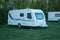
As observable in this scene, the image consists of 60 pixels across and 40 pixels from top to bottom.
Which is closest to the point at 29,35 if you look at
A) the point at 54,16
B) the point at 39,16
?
the point at 39,16

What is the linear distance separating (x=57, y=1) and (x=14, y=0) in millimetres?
9926

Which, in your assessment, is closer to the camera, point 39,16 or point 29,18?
point 39,16

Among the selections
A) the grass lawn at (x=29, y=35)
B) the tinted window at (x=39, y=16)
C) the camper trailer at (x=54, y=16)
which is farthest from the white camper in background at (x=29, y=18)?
the camper trailer at (x=54, y=16)

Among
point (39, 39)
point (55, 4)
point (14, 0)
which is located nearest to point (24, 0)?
point (14, 0)

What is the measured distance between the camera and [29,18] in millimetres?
19844

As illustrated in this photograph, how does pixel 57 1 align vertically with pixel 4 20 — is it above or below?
above

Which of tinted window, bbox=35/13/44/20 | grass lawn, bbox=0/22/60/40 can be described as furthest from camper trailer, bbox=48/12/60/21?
grass lawn, bbox=0/22/60/40

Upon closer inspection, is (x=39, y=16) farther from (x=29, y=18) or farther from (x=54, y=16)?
(x=54, y=16)

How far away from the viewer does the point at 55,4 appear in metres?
42.0

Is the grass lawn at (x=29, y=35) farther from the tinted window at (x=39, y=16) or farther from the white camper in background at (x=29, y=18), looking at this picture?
the tinted window at (x=39, y=16)

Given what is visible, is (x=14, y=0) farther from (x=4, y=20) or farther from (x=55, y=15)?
(x=4, y=20)

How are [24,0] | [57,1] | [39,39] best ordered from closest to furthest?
[39,39] → [24,0] → [57,1]

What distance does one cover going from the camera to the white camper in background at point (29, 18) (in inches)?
760

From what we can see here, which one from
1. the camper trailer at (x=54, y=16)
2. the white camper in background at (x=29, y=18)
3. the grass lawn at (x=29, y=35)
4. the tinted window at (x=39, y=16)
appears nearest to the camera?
the grass lawn at (x=29, y=35)
